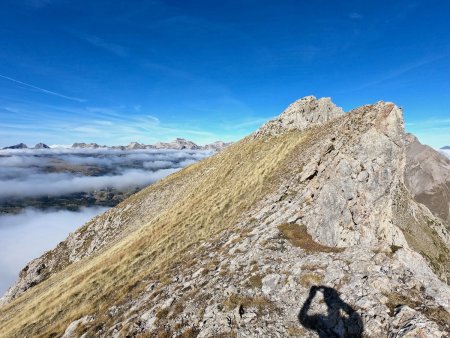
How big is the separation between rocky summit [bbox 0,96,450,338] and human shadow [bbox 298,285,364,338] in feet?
0.17

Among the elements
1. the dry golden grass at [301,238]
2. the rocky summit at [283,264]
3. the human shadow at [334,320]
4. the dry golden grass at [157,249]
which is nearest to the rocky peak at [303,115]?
the dry golden grass at [157,249]

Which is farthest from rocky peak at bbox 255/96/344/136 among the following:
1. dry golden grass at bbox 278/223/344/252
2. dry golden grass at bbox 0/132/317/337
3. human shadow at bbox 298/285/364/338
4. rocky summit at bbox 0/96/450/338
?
human shadow at bbox 298/285/364/338

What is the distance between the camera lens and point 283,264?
791 inches

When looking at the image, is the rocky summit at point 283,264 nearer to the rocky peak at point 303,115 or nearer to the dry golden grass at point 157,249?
the dry golden grass at point 157,249

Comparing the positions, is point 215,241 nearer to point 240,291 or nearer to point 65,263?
point 240,291

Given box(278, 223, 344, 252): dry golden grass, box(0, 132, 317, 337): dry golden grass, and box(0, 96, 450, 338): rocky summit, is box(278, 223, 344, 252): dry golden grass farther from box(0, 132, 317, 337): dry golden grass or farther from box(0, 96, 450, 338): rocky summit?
box(0, 132, 317, 337): dry golden grass

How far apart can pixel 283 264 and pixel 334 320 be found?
5.33m

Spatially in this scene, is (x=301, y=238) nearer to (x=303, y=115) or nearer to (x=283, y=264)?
(x=283, y=264)

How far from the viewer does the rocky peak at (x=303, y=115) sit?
57006 millimetres

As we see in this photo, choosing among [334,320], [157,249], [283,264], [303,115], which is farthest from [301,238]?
[303,115]

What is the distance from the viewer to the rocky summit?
1551 centimetres

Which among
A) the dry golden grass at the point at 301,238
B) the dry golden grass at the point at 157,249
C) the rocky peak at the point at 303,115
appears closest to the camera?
the dry golden grass at the point at 301,238

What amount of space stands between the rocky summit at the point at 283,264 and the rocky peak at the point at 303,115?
36.6 ft

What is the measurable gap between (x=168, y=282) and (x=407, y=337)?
1606 centimetres
